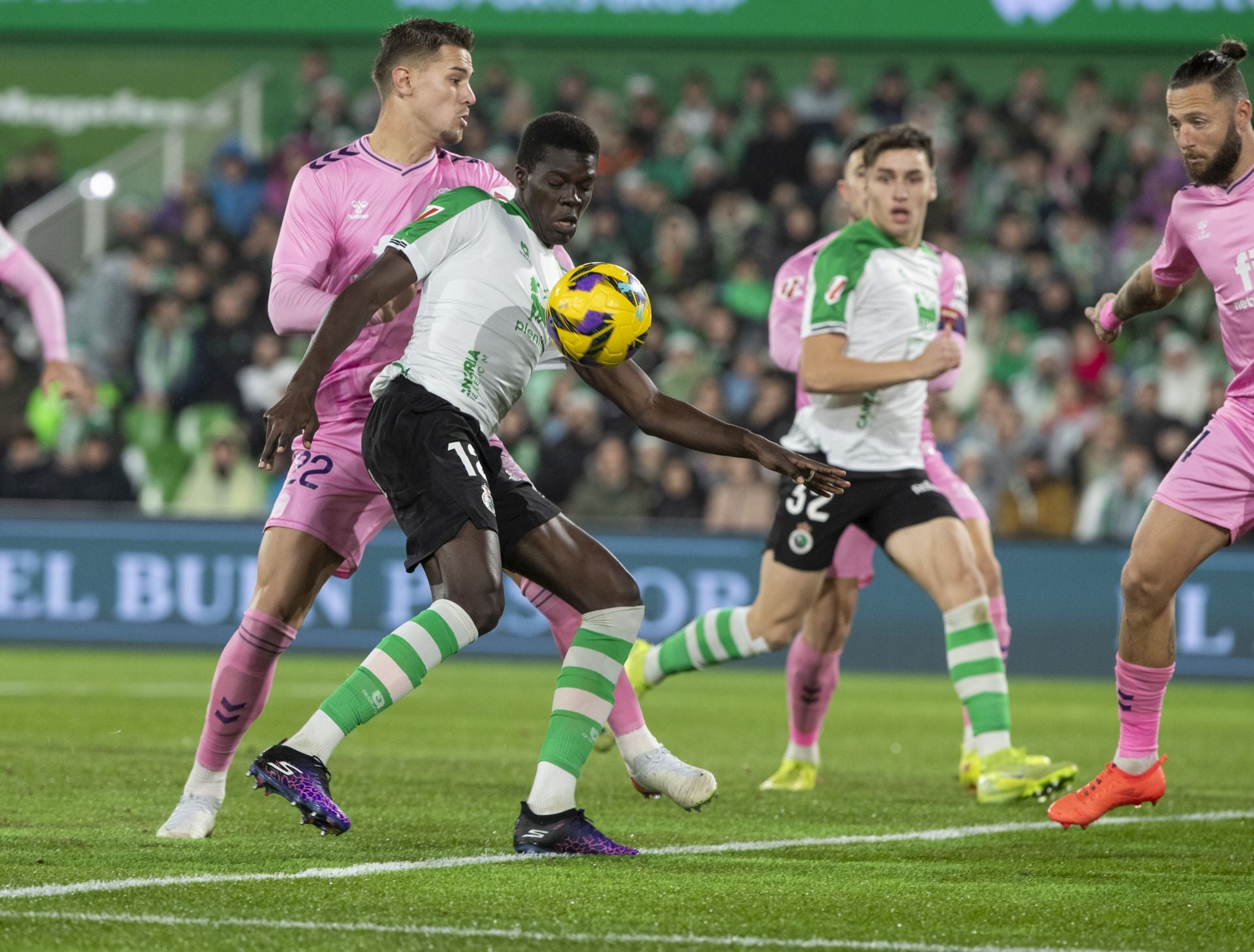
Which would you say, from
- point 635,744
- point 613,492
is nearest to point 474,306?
point 635,744

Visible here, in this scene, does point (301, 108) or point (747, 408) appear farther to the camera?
point (301, 108)

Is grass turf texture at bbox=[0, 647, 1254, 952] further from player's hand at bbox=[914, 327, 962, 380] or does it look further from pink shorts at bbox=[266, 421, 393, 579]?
player's hand at bbox=[914, 327, 962, 380]

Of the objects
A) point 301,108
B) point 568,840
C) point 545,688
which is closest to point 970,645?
point 568,840

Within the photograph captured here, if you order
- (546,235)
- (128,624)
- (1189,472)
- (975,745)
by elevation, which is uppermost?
(546,235)

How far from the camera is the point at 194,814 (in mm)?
5504

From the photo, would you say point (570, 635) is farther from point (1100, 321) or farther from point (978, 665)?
point (1100, 321)

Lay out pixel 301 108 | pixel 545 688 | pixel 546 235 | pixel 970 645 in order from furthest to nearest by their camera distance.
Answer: pixel 301 108
pixel 545 688
pixel 970 645
pixel 546 235

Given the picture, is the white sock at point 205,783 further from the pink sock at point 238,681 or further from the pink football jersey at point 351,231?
the pink football jersey at point 351,231

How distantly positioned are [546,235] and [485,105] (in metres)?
14.9

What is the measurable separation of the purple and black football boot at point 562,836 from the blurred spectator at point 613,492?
9.97 meters

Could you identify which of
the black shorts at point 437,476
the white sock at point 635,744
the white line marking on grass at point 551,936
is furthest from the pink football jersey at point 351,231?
the white line marking on grass at point 551,936

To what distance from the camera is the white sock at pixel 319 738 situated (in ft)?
15.6

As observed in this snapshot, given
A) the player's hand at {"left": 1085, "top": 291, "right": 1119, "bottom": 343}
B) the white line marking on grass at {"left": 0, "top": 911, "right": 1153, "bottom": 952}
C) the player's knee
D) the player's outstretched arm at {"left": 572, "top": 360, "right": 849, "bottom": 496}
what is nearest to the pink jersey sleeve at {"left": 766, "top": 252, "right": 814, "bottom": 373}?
the player's hand at {"left": 1085, "top": 291, "right": 1119, "bottom": 343}

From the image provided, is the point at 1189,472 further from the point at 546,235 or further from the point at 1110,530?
the point at 1110,530
